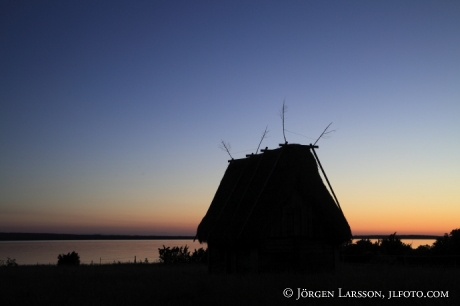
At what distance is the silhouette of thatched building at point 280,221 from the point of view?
22.5 meters

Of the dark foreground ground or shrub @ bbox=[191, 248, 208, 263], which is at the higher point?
the dark foreground ground

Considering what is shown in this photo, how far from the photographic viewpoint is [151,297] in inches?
651

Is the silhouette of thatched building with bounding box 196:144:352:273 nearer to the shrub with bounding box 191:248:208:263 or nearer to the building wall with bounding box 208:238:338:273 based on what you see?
the building wall with bounding box 208:238:338:273

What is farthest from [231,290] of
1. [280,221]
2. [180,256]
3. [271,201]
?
[180,256]

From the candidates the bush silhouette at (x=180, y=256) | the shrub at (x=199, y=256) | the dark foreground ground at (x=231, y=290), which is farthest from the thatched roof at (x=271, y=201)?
the bush silhouette at (x=180, y=256)

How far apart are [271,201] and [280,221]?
3.75 ft

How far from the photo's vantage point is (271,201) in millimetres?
22672

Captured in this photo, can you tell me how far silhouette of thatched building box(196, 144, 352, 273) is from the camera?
22.5 meters

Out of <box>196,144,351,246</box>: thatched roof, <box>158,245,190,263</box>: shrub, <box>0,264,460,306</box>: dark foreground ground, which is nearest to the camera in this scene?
<box>0,264,460,306</box>: dark foreground ground

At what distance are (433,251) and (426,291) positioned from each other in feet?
52.5

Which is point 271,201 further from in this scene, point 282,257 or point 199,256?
point 199,256

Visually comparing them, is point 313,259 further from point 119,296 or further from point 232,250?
point 119,296

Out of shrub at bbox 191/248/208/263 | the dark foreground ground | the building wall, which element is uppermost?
the building wall

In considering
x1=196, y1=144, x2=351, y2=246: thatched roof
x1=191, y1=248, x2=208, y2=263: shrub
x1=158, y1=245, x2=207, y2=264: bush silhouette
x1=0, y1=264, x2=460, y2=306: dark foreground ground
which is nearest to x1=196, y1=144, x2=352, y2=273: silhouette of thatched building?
x1=196, y1=144, x2=351, y2=246: thatched roof
